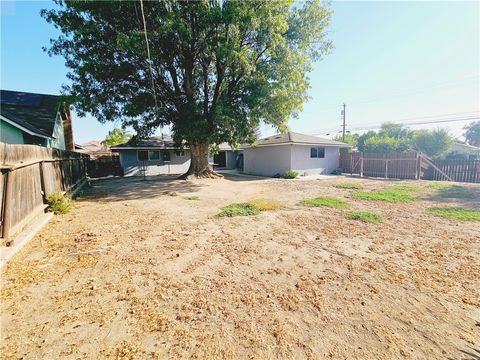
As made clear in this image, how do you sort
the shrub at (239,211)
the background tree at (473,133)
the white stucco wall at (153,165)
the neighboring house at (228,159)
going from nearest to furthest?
the shrub at (239,211) < the white stucco wall at (153,165) < the neighboring house at (228,159) < the background tree at (473,133)

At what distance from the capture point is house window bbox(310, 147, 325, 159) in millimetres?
18297

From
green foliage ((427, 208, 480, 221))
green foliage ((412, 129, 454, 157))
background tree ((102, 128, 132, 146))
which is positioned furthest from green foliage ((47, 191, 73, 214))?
green foliage ((412, 129, 454, 157))

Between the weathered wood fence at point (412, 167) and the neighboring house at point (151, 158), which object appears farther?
the neighboring house at point (151, 158)

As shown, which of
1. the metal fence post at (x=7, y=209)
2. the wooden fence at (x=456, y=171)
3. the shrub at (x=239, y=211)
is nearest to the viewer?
the metal fence post at (x=7, y=209)

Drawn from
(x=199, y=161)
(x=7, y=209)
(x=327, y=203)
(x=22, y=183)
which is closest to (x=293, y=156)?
(x=199, y=161)

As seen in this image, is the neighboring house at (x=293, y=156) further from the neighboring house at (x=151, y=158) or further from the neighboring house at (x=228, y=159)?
the neighboring house at (x=151, y=158)

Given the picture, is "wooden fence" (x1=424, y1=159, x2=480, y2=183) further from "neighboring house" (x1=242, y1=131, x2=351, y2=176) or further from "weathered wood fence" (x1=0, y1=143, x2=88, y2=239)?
"weathered wood fence" (x1=0, y1=143, x2=88, y2=239)

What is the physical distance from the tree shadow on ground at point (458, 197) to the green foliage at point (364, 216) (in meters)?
3.74

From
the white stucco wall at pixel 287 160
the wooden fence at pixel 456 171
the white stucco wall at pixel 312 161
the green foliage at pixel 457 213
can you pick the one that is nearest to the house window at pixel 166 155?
the white stucco wall at pixel 287 160

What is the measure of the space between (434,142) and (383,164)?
61.5 ft

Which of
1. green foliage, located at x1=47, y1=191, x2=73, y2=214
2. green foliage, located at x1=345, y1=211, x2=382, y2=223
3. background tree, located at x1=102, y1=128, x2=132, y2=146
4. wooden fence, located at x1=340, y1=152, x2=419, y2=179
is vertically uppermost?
background tree, located at x1=102, y1=128, x2=132, y2=146

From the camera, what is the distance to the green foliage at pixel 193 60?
33.4 ft

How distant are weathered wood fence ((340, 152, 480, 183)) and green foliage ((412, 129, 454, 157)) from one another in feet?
57.9

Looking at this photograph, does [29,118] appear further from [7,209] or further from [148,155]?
[7,209]
